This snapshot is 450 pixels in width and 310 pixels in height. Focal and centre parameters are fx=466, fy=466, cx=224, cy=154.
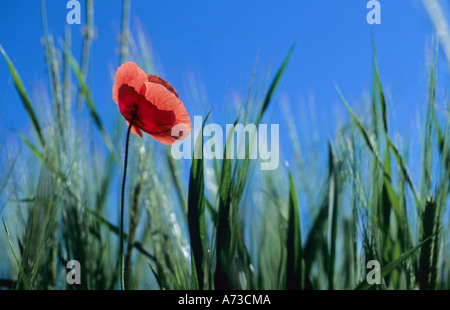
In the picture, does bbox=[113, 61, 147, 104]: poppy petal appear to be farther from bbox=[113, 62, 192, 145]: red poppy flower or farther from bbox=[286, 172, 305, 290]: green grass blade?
bbox=[286, 172, 305, 290]: green grass blade

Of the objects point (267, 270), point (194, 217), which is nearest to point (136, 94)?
point (194, 217)

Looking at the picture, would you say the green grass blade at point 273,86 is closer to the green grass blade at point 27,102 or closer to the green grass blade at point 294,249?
the green grass blade at point 294,249

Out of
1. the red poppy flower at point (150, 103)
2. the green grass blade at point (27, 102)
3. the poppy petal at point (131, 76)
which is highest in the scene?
the green grass blade at point (27, 102)

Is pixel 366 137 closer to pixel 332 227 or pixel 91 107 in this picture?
pixel 332 227

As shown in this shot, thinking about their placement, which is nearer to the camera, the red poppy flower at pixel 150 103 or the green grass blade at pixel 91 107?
the red poppy flower at pixel 150 103

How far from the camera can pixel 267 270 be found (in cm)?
45

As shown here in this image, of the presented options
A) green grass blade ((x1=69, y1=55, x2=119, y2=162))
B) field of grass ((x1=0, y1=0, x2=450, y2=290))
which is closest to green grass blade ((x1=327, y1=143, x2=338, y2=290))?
field of grass ((x1=0, y1=0, x2=450, y2=290))

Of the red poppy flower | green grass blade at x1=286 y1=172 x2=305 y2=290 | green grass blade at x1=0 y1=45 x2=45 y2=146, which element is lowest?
green grass blade at x1=286 y1=172 x2=305 y2=290

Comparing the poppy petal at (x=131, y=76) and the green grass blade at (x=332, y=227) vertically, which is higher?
the poppy petal at (x=131, y=76)

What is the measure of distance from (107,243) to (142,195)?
63 millimetres

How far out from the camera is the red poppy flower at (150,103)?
11.9 inches

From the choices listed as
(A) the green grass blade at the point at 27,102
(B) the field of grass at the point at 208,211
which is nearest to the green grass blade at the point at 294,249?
(B) the field of grass at the point at 208,211

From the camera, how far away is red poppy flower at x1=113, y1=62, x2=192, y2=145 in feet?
0.99

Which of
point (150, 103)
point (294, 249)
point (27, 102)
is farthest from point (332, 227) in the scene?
point (27, 102)
